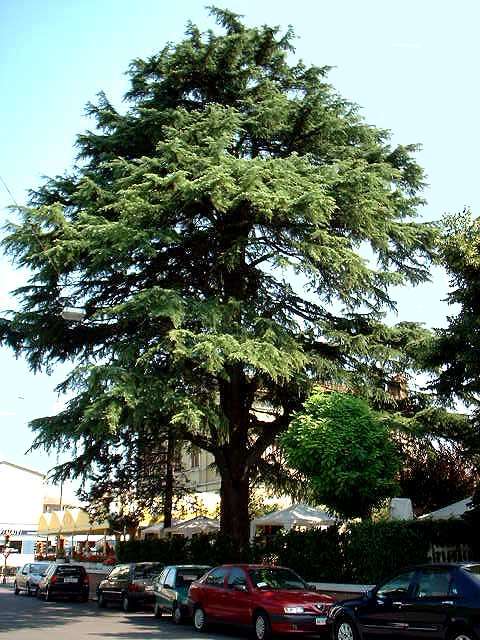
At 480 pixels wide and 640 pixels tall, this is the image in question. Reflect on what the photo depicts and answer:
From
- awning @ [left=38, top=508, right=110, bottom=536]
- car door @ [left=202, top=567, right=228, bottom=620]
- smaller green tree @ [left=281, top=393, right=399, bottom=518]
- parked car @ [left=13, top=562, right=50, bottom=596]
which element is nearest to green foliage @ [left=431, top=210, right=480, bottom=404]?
smaller green tree @ [left=281, top=393, right=399, bottom=518]

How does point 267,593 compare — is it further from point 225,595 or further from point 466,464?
point 466,464

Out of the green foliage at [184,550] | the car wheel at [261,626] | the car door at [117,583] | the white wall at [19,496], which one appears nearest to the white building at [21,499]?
the white wall at [19,496]

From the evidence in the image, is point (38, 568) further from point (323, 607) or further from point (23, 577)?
point (323, 607)

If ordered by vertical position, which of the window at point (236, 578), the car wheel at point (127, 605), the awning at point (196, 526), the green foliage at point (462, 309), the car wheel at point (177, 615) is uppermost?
the green foliage at point (462, 309)

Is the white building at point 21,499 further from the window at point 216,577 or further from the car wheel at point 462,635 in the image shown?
the car wheel at point 462,635

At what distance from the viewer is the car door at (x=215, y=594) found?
16.5m

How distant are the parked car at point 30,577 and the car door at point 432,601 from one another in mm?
25155

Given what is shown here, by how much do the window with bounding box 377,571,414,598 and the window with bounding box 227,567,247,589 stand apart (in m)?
4.30

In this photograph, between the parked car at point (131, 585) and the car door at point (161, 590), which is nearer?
the car door at point (161, 590)

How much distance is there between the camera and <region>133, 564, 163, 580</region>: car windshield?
25109mm

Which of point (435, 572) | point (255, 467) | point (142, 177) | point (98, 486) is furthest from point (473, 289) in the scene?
point (98, 486)

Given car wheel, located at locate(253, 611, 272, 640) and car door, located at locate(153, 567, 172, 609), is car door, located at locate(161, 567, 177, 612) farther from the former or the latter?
car wheel, located at locate(253, 611, 272, 640)

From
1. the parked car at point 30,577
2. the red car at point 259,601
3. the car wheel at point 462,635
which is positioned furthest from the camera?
the parked car at point 30,577

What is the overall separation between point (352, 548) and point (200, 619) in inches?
170
